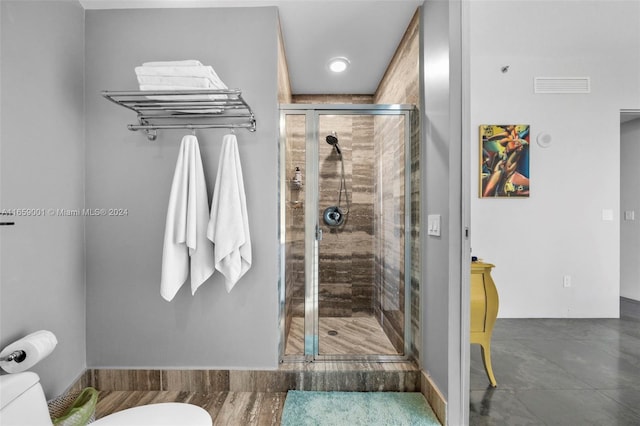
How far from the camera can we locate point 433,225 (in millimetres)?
1688

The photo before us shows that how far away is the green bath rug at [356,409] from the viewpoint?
155 cm

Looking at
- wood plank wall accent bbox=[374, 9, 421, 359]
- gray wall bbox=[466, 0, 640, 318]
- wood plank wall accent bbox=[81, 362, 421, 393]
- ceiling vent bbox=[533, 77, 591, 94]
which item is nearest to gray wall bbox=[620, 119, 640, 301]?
gray wall bbox=[466, 0, 640, 318]

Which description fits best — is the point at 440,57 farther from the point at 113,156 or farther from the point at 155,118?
the point at 113,156

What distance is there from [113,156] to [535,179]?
12.1 ft

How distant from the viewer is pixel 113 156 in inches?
72.2

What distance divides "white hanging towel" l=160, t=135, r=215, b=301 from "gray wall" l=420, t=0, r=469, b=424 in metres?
1.28

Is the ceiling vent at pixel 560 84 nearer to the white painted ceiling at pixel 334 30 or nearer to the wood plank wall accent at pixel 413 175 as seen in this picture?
the white painted ceiling at pixel 334 30

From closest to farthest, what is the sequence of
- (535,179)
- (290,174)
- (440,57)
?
(440,57) → (290,174) → (535,179)

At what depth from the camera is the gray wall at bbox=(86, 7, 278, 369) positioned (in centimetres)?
183

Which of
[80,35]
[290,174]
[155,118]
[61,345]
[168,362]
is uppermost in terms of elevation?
[80,35]

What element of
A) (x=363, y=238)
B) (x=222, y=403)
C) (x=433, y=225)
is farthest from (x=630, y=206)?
(x=222, y=403)

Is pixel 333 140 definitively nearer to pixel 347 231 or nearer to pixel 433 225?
pixel 347 231

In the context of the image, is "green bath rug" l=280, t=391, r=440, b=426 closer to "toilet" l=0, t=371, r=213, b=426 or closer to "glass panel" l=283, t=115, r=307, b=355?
"glass panel" l=283, t=115, r=307, b=355

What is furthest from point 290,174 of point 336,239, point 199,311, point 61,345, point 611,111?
point 611,111
